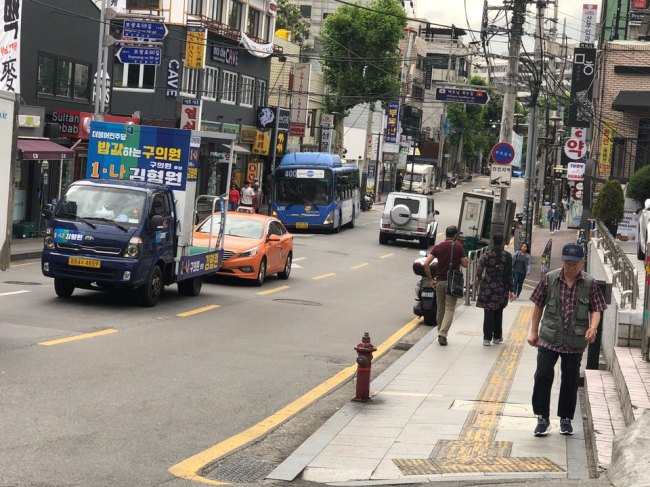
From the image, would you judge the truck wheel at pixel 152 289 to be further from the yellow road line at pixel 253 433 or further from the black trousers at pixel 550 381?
the black trousers at pixel 550 381

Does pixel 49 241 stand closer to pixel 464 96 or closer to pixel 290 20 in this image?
pixel 464 96

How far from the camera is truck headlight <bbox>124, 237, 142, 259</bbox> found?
18.4 meters

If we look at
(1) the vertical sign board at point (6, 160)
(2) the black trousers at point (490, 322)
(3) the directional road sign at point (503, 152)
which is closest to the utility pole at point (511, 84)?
(3) the directional road sign at point (503, 152)

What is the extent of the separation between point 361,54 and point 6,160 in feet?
207

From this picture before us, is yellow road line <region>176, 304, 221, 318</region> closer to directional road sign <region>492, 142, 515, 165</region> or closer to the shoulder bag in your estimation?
the shoulder bag

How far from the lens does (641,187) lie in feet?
110

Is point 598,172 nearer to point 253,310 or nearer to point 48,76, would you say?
point 48,76

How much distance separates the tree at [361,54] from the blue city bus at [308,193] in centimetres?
2543

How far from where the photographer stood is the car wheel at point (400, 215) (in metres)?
44.5

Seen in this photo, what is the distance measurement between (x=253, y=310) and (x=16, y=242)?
12.7m

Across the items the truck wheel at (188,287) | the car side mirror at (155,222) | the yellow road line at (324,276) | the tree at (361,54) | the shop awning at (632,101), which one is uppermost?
the tree at (361,54)

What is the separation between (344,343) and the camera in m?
17.3

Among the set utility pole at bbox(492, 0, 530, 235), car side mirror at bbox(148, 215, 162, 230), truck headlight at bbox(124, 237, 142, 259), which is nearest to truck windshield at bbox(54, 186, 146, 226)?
car side mirror at bbox(148, 215, 162, 230)

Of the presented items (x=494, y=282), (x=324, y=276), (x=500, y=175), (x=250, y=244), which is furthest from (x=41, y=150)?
(x=494, y=282)
